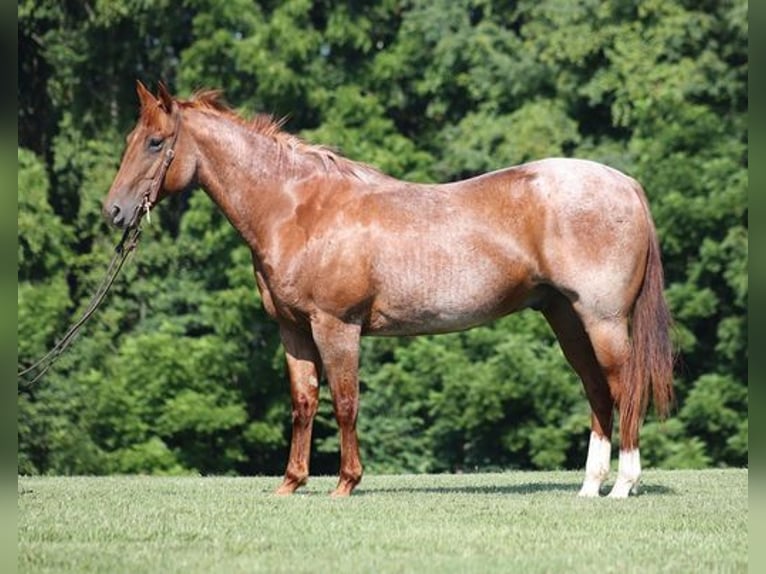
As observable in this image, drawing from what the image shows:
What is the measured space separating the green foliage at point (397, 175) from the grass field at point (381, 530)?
13.4 meters

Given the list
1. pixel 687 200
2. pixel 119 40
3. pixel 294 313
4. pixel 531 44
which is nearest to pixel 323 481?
pixel 294 313

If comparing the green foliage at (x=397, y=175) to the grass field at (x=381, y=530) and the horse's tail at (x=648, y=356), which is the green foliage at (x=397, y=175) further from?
the grass field at (x=381, y=530)

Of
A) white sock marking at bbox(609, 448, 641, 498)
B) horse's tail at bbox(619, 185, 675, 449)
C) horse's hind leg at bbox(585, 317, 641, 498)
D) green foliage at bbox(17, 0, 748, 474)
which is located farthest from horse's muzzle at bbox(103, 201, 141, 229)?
green foliage at bbox(17, 0, 748, 474)

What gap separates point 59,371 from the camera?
84.3ft

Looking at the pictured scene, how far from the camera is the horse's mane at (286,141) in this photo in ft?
34.3

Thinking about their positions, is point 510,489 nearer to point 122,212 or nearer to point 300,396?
point 300,396

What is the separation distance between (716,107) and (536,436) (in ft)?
22.0

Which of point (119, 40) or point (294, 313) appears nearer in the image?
point (294, 313)

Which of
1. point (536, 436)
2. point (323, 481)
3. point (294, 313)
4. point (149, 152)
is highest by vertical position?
point (149, 152)

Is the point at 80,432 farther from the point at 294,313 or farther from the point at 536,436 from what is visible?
the point at 294,313

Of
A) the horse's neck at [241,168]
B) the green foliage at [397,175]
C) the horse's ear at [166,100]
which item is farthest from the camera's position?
the green foliage at [397,175]

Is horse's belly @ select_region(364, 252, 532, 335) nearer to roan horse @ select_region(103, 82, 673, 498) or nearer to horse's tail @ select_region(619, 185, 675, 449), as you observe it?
roan horse @ select_region(103, 82, 673, 498)

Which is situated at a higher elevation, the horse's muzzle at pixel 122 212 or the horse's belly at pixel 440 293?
the horse's muzzle at pixel 122 212

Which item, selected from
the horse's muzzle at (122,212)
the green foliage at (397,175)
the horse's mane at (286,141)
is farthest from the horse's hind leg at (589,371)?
the green foliage at (397,175)
